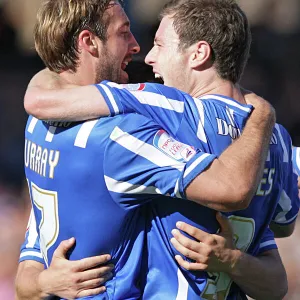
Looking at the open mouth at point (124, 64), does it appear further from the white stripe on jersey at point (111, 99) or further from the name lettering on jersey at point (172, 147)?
the name lettering on jersey at point (172, 147)

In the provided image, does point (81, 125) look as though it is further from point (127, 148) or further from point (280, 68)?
point (280, 68)

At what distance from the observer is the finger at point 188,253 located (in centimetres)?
314

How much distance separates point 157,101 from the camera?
313 cm

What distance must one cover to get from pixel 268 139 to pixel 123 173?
0.59 meters

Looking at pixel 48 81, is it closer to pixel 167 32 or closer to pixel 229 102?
pixel 167 32

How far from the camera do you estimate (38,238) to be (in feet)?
12.0

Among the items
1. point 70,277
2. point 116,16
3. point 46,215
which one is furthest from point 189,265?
point 116,16

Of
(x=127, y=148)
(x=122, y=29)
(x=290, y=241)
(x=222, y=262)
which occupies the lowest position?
(x=290, y=241)

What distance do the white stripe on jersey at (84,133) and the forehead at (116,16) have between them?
1.91 feet

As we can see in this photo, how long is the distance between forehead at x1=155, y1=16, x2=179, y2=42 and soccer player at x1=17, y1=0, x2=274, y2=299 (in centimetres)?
17

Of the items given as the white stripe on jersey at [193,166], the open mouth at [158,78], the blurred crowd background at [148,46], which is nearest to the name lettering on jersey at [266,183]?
the white stripe on jersey at [193,166]

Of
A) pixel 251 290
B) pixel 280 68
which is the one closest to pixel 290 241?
pixel 280 68

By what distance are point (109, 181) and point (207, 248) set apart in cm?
44

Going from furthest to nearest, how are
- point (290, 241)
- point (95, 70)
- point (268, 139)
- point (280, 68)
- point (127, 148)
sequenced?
point (280, 68), point (290, 241), point (95, 70), point (268, 139), point (127, 148)
